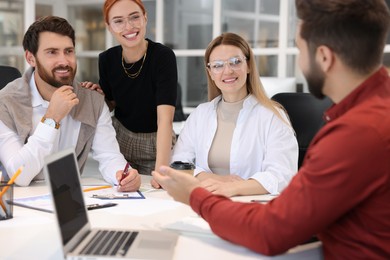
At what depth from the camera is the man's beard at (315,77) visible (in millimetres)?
1162

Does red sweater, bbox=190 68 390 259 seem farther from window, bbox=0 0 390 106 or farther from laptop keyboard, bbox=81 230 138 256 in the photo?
window, bbox=0 0 390 106

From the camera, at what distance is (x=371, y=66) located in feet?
3.72

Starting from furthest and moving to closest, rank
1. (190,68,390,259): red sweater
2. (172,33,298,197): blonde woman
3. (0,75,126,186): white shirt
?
(172,33,298,197): blonde woman
(0,75,126,186): white shirt
(190,68,390,259): red sweater

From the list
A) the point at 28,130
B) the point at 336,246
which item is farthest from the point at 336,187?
the point at 28,130

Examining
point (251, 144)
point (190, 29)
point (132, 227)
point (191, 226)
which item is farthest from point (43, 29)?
point (190, 29)

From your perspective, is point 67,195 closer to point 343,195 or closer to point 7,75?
point 343,195

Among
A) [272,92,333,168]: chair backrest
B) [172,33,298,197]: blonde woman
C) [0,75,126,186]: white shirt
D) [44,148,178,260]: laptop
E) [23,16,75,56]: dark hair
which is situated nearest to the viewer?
[44,148,178,260]: laptop

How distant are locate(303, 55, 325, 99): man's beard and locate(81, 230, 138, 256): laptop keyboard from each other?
0.60 m

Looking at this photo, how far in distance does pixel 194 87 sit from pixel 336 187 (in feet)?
16.3

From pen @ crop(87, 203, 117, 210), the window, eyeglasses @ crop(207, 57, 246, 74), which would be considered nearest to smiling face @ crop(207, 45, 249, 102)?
eyeglasses @ crop(207, 57, 246, 74)

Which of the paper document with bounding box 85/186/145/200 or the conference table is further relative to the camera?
the paper document with bounding box 85/186/145/200

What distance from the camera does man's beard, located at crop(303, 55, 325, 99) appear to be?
3.81 ft

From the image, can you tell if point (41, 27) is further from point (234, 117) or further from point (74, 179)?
point (74, 179)

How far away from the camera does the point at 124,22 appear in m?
2.37
